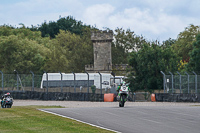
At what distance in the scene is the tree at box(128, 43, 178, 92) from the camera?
5244cm

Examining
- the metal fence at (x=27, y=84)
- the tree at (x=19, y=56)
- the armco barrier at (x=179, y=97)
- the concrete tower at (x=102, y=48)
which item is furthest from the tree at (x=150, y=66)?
the concrete tower at (x=102, y=48)

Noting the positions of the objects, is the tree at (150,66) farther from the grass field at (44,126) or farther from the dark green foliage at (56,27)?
the dark green foliage at (56,27)

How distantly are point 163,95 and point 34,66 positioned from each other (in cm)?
4936

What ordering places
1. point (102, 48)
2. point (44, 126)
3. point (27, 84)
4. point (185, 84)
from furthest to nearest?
point (102, 48), point (27, 84), point (185, 84), point (44, 126)

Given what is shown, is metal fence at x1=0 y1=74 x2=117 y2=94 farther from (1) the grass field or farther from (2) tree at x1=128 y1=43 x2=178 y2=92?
(1) the grass field

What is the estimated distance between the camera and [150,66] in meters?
53.2

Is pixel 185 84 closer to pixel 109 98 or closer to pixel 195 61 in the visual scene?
pixel 109 98

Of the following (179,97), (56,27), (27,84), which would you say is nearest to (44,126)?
(179,97)

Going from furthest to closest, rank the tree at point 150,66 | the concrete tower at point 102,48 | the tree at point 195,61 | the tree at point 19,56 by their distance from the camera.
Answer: the concrete tower at point 102,48, the tree at point 19,56, the tree at point 195,61, the tree at point 150,66

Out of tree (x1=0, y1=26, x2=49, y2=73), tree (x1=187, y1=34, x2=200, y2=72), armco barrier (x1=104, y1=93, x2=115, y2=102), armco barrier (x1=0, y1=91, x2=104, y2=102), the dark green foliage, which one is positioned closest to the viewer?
armco barrier (x1=104, y1=93, x2=115, y2=102)

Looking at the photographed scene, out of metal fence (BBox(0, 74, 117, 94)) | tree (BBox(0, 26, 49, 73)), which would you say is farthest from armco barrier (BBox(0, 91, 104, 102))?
tree (BBox(0, 26, 49, 73))

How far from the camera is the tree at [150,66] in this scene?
172 feet

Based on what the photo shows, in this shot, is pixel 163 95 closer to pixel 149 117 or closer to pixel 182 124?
pixel 149 117

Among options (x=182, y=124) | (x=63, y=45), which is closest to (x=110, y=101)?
(x=182, y=124)
